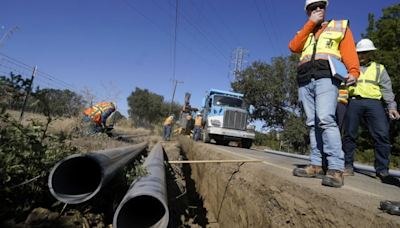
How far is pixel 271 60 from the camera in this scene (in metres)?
22.5

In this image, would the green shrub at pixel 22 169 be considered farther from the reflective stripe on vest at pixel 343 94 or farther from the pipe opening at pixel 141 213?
the reflective stripe on vest at pixel 343 94

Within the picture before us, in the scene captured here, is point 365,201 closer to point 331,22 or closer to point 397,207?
point 397,207

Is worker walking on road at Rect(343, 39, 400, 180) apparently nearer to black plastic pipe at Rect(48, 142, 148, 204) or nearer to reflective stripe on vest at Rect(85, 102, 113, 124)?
black plastic pipe at Rect(48, 142, 148, 204)

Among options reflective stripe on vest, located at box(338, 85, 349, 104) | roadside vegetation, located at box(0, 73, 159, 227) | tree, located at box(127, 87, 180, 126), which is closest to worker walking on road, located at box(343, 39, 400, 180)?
reflective stripe on vest, located at box(338, 85, 349, 104)

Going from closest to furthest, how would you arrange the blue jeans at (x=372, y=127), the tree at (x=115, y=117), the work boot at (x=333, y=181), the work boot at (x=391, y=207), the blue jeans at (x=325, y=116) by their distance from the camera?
the work boot at (x=391, y=207)
the work boot at (x=333, y=181)
the blue jeans at (x=325, y=116)
the blue jeans at (x=372, y=127)
the tree at (x=115, y=117)

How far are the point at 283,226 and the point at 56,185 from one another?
1725mm

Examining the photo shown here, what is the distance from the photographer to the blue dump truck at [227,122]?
10984mm

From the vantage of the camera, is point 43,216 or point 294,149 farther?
point 294,149

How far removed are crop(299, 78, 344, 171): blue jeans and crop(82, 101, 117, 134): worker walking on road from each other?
6125mm

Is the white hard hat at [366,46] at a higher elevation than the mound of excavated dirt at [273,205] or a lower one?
higher

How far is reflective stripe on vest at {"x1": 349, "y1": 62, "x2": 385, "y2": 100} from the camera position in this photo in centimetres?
343

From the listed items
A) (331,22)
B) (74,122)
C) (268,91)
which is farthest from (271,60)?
(331,22)

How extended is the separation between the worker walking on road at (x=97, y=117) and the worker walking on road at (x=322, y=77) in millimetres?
6082

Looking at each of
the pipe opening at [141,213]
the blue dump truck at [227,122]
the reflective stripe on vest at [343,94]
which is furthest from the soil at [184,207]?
the blue dump truck at [227,122]
